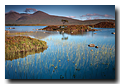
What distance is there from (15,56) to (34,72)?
15.3 ft
